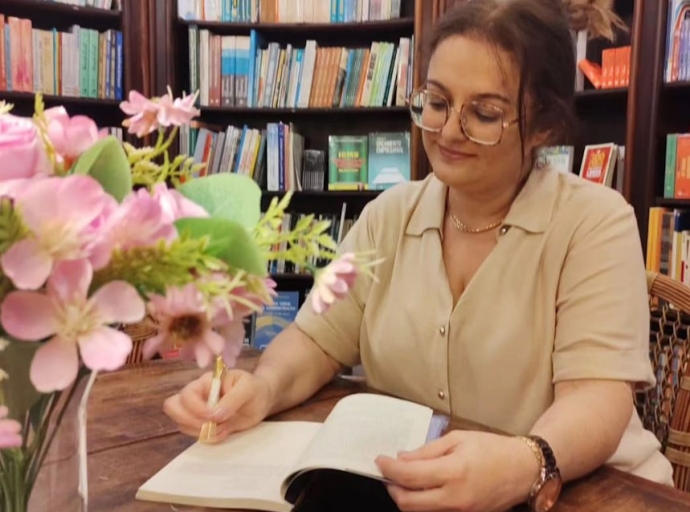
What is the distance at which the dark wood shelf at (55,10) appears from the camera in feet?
8.93

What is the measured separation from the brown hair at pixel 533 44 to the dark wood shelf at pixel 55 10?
2.03 meters

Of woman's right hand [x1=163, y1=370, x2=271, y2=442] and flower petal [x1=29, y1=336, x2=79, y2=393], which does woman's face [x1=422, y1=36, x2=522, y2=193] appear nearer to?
woman's right hand [x1=163, y1=370, x2=271, y2=442]

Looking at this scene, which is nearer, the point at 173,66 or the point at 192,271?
the point at 192,271

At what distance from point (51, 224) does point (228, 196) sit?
0.48 ft

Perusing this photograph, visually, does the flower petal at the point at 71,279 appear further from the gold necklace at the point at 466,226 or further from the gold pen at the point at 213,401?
the gold necklace at the point at 466,226

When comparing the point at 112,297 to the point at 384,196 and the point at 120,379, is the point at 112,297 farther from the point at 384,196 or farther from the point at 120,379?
the point at 384,196

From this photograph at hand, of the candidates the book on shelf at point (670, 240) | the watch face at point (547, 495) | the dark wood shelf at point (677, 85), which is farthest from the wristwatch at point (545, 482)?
the dark wood shelf at point (677, 85)

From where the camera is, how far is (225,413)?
0.98 metres

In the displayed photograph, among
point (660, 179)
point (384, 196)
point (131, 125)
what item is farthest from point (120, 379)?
point (660, 179)

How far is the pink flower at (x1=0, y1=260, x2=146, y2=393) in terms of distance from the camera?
0.37 metres

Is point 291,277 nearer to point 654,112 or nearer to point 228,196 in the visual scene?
point 654,112

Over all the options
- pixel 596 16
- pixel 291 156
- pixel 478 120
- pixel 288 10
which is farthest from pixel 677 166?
pixel 288 10

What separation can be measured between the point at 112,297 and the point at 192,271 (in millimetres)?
52

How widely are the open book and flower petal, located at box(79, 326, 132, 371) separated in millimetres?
460
